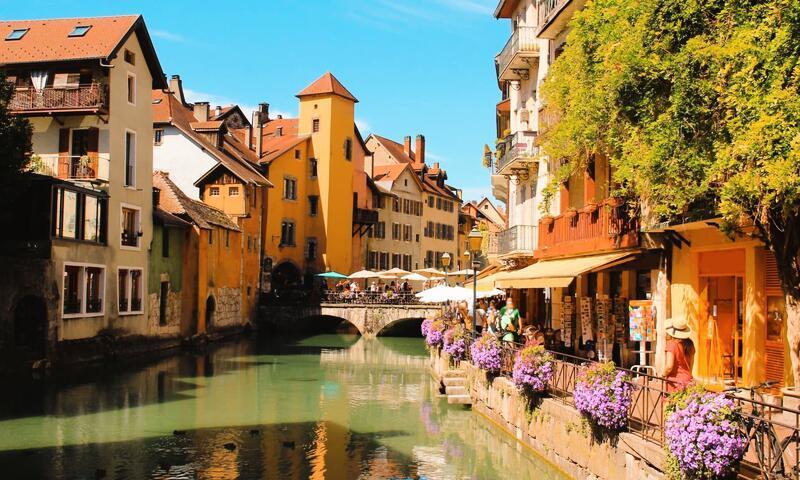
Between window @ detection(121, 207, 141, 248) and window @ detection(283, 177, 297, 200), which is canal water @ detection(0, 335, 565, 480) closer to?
window @ detection(121, 207, 141, 248)

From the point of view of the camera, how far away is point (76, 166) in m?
37.3

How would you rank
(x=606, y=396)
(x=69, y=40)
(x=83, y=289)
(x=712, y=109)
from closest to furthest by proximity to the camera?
(x=606, y=396) → (x=712, y=109) → (x=83, y=289) → (x=69, y=40)

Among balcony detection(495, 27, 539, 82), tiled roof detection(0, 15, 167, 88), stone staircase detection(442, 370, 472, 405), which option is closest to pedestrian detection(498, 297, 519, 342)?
stone staircase detection(442, 370, 472, 405)

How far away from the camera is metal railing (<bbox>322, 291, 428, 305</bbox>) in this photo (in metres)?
60.4

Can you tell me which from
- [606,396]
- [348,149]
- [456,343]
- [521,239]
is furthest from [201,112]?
[606,396]

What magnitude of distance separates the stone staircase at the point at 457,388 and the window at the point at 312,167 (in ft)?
148

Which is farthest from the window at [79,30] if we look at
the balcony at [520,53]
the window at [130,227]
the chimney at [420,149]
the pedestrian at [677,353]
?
the chimney at [420,149]

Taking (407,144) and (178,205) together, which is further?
(407,144)

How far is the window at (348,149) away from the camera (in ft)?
233

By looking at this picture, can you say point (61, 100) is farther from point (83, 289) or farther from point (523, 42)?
point (523, 42)

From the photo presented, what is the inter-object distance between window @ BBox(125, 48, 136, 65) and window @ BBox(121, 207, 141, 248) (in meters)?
6.55

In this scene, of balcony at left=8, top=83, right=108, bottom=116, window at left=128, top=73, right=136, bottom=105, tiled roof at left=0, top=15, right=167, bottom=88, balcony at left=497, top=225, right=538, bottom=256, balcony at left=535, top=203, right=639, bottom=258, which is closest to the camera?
balcony at left=535, top=203, right=639, bottom=258

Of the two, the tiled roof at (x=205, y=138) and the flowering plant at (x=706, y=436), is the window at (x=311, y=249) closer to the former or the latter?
the tiled roof at (x=205, y=138)

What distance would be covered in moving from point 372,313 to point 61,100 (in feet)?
91.6
